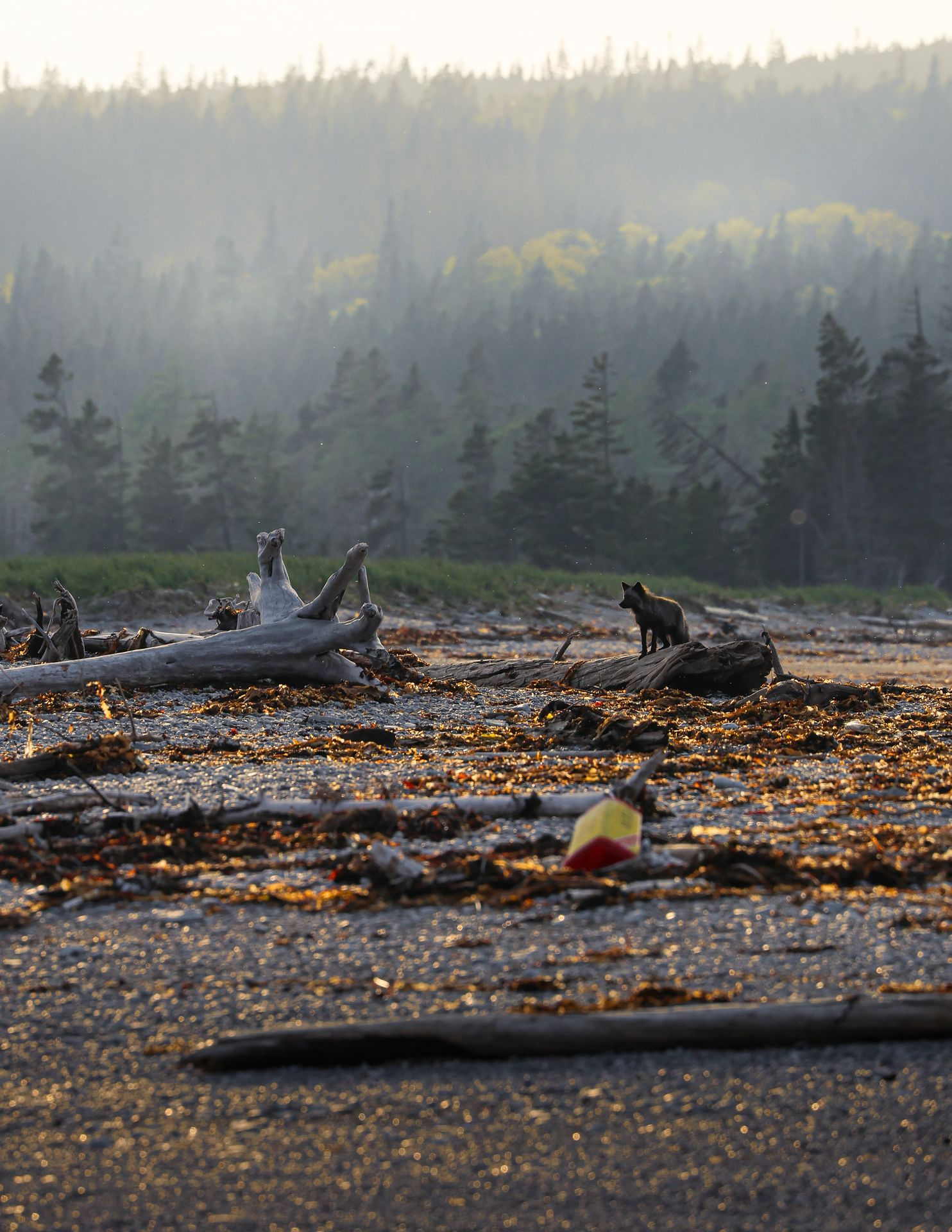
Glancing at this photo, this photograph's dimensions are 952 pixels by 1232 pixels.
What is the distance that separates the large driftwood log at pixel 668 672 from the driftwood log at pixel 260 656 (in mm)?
1994

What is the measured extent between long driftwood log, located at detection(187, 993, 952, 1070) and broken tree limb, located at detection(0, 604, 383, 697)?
762 centimetres

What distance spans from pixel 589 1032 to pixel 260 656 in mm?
8096

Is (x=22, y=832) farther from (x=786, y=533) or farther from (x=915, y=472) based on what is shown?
(x=915, y=472)

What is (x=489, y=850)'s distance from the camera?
200 inches

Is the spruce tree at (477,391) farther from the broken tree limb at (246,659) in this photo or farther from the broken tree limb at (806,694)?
the broken tree limb at (806,694)

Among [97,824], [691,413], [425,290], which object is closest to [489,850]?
[97,824]

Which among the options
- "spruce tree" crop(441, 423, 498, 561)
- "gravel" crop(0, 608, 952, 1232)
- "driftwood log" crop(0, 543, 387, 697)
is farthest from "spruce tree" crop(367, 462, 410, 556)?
"gravel" crop(0, 608, 952, 1232)

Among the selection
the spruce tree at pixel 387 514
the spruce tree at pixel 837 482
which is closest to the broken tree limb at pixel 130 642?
the spruce tree at pixel 837 482

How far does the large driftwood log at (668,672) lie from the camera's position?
11422 mm

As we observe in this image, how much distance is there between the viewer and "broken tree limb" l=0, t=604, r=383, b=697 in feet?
35.3

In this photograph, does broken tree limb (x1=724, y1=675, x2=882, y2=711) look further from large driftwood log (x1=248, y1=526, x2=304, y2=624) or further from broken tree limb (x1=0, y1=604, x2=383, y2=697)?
large driftwood log (x1=248, y1=526, x2=304, y2=624)

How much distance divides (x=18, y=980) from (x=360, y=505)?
83301 mm

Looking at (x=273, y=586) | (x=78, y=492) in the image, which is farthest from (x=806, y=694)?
(x=78, y=492)

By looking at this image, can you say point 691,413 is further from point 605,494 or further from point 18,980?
point 18,980
